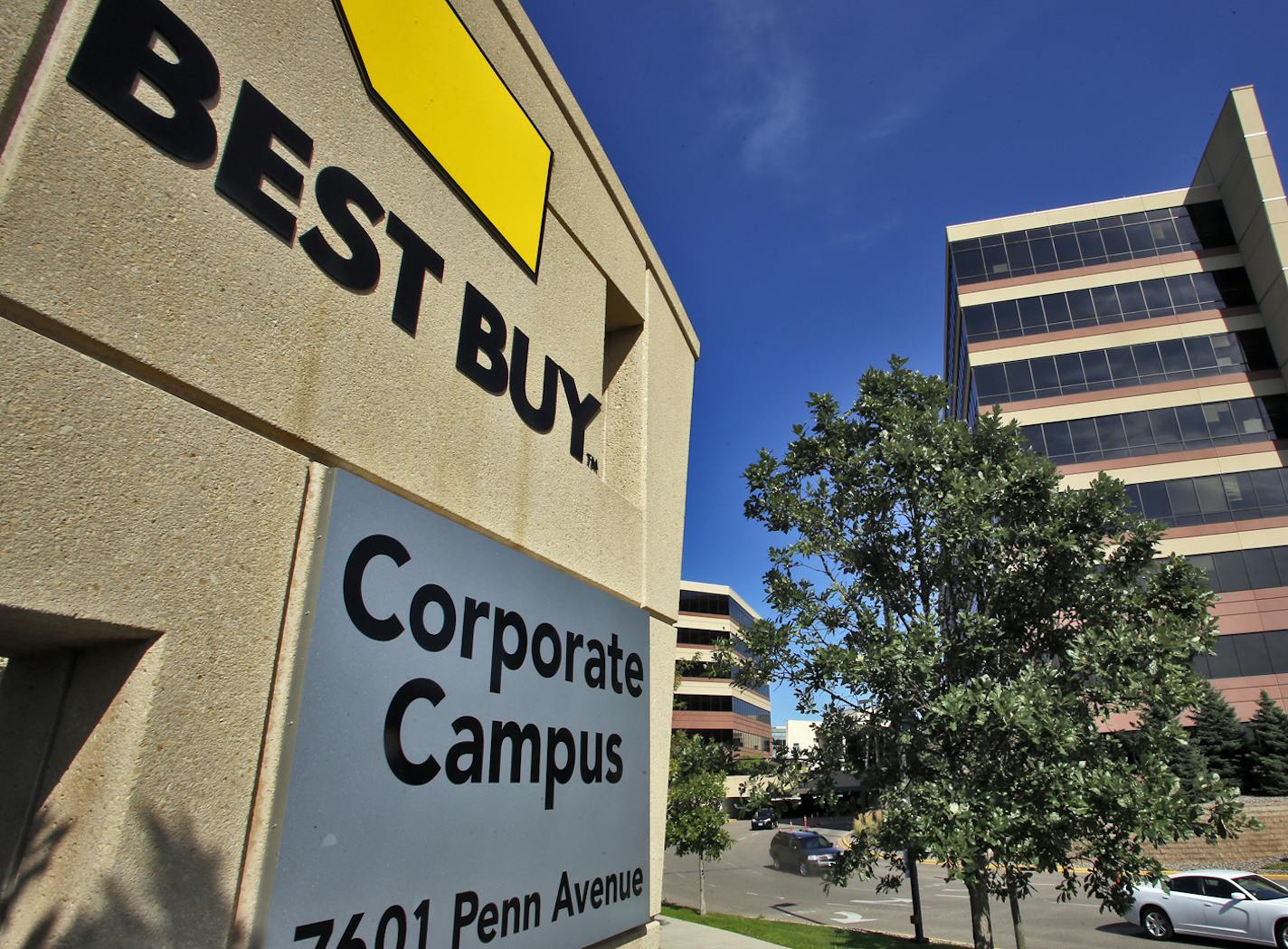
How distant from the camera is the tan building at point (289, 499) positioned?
1588 millimetres

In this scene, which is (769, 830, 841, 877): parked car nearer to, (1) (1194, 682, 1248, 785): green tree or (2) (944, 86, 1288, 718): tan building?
(1) (1194, 682, 1248, 785): green tree

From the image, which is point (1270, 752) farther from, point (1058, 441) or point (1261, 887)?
point (1261, 887)

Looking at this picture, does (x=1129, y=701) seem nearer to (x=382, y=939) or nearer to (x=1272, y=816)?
(x=382, y=939)

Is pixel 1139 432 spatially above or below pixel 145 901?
above

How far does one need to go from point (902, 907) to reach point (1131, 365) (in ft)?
82.1

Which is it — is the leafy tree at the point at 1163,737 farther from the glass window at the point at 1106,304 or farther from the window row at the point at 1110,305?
the glass window at the point at 1106,304

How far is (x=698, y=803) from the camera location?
16.3 metres

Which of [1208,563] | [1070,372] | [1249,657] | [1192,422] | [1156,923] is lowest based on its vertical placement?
[1156,923]

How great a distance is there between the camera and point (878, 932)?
1371cm

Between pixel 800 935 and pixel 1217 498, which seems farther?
pixel 1217 498

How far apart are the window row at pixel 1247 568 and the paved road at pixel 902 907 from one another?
1409cm

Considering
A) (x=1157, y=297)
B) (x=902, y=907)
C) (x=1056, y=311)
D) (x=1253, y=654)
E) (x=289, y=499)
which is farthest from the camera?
(x=1056, y=311)

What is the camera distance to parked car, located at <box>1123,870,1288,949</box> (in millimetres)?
11883

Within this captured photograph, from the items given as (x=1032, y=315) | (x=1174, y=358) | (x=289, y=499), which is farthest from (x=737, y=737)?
(x=289, y=499)
